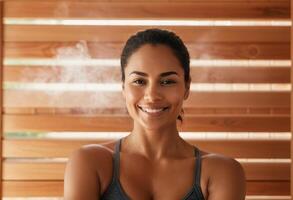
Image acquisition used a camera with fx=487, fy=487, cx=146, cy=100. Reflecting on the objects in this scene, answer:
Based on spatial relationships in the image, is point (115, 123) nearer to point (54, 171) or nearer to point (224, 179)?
point (54, 171)

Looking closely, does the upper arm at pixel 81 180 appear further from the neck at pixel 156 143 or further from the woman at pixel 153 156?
the neck at pixel 156 143

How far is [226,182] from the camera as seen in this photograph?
4.49 feet

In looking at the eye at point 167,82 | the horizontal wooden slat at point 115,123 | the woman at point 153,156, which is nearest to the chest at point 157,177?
the woman at point 153,156

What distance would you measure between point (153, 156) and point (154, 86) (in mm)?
250

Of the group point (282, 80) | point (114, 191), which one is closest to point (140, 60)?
point (114, 191)

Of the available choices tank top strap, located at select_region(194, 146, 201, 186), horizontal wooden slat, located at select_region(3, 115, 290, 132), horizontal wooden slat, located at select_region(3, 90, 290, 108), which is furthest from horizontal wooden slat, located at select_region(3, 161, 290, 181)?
tank top strap, located at select_region(194, 146, 201, 186)

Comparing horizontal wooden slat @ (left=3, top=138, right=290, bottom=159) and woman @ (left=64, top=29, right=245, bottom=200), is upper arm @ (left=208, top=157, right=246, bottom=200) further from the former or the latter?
horizontal wooden slat @ (left=3, top=138, right=290, bottom=159)

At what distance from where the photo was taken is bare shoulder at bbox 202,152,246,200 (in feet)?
4.43

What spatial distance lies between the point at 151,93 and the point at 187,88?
0.52 ft

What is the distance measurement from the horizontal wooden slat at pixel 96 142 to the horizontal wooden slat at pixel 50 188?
0.47 ft

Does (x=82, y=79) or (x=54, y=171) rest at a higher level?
(x=82, y=79)

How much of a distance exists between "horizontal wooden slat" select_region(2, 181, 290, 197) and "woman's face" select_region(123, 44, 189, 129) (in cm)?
136

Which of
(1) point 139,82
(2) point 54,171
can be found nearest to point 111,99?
(2) point 54,171

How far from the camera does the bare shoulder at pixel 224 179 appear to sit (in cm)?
135
